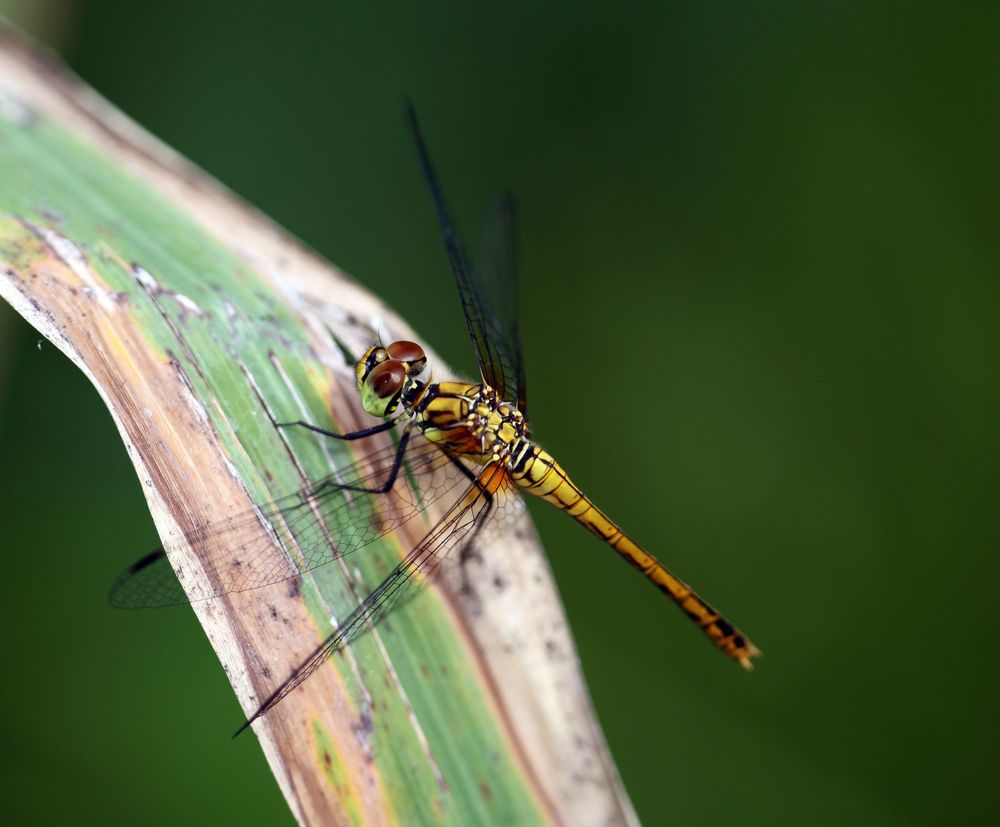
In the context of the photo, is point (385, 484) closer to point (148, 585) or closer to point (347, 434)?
point (347, 434)

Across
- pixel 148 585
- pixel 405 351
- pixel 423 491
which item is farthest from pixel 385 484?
pixel 148 585

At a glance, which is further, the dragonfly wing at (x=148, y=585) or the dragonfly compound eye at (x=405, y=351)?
the dragonfly compound eye at (x=405, y=351)

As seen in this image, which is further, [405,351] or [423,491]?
[405,351]

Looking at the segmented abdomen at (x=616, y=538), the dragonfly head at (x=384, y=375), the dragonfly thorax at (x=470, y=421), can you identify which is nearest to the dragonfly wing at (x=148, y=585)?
the dragonfly head at (x=384, y=375)

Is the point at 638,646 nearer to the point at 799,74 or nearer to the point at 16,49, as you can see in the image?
the point at 799,74

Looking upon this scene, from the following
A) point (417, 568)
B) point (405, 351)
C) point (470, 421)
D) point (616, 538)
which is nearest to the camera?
point (417, 568)

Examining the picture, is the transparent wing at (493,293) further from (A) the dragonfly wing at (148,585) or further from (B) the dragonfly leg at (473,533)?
(A) the dragonfly wing at (148,585)

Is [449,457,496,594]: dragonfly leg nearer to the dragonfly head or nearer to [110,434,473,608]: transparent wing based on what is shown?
[110,434,473,608]: transparent wing
